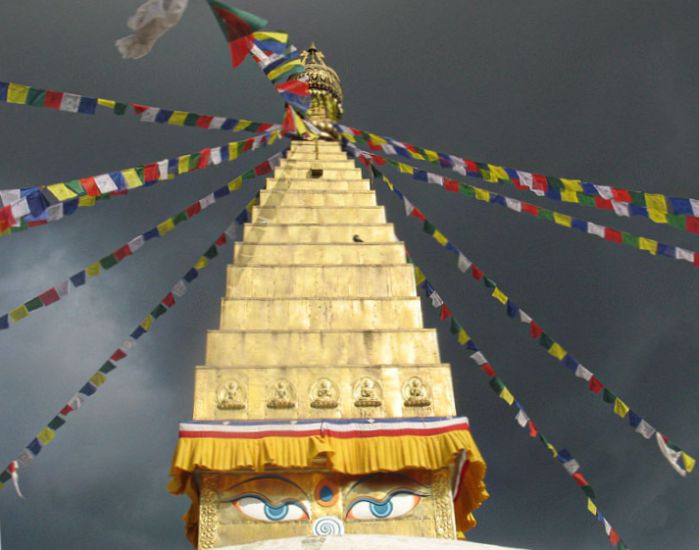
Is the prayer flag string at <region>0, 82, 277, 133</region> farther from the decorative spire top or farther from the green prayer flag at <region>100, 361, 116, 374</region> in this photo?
the decorative spire top

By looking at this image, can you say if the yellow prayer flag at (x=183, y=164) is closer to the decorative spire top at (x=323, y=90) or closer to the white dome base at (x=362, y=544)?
the white dome base at (x=362, y=544)

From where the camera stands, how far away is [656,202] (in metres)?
8.39

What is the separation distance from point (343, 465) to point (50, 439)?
16.7 ft

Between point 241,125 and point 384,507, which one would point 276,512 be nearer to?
point 384,507

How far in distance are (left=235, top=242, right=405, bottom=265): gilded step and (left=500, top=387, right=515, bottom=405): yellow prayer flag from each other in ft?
9.15

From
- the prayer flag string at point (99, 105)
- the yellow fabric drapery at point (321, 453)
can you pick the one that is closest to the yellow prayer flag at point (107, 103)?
the prayer flag string at point (99, 105)

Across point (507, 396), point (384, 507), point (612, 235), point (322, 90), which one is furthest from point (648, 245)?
point (322, 90)

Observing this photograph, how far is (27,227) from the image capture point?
24.8ft

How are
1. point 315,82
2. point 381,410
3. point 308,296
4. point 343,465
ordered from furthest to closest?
1. point 315,82
2. point 308,296
3. point 381,410
4. point 343,465

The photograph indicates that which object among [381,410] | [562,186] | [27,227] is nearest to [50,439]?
[27,227]

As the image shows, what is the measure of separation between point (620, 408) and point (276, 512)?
5477mm

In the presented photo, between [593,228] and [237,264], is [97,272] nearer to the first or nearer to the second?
[237,264]

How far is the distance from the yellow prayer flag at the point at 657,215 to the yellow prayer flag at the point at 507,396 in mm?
4183

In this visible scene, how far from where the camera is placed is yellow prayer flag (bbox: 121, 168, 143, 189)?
8.17 m
